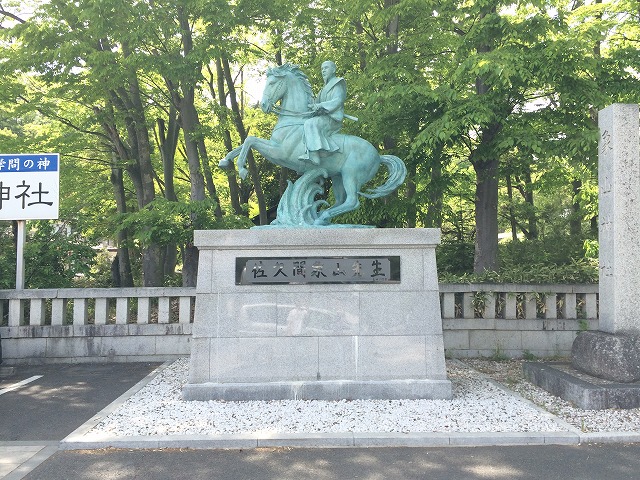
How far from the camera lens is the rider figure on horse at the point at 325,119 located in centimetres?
709

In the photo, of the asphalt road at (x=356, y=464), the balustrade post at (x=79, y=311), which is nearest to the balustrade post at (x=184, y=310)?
the balustrade post at (x=79, y=311)

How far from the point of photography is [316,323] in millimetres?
6719

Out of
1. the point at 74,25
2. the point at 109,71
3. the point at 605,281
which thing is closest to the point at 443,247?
the point at 605,281

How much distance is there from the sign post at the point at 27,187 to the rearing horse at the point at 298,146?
13.2 ft

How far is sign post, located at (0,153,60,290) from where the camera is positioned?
9.29 metres

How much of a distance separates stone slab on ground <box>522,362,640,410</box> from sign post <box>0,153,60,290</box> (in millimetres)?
8759

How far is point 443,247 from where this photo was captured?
49.1 ft

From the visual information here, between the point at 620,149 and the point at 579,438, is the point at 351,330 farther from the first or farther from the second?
the point at 620,149

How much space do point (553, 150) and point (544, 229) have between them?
10.4 m

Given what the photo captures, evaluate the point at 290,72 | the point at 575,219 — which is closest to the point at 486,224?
the point at 290,72

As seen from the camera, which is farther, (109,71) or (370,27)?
(370,27)

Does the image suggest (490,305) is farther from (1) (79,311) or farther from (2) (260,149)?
(1) (79,311)

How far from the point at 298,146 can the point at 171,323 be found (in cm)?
432

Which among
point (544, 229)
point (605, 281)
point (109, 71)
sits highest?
point (109, 71)
